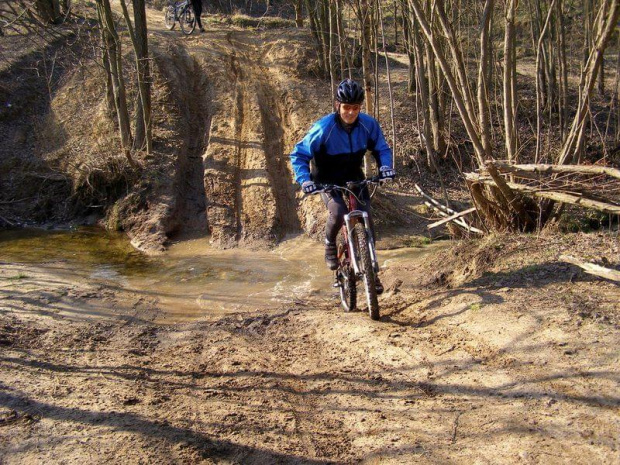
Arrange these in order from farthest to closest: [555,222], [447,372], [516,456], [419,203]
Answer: [419,203] → [555,222] → [447,372] → [516,456]

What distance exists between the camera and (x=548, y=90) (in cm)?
1719

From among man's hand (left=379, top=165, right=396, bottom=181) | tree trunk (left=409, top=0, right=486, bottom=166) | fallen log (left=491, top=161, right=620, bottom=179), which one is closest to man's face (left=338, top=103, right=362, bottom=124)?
man's hand (left=379, top=165, right=396, bottom=181)

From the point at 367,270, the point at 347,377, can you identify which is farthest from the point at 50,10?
the point at 347,377

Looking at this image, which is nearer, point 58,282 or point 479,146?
point 479,146

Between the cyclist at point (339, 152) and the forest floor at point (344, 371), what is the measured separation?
51.9 inches

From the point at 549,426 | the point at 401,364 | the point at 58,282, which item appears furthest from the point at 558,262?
the point at 58,282

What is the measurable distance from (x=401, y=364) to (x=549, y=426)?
1338mm

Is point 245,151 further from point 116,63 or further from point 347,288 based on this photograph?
point 347,288

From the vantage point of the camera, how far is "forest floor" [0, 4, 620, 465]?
10.4ft

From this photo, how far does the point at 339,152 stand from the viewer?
5.71 m

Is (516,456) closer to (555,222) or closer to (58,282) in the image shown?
(555,222)

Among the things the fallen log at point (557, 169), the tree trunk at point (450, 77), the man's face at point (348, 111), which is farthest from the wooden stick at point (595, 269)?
the man's face at point (348, 111)

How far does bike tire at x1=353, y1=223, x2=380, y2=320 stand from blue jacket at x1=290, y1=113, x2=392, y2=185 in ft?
2.47

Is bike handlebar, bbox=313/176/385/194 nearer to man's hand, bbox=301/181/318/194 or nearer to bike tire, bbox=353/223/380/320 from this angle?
man's hand, bbox=301/181/318/194
